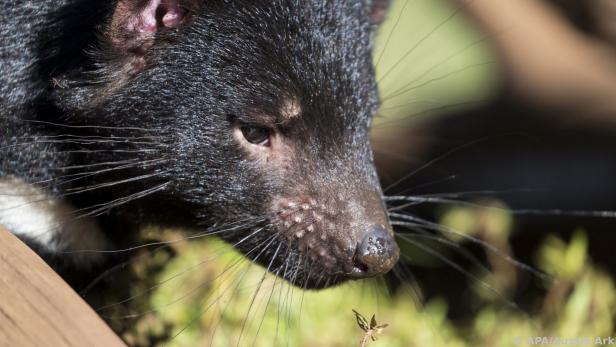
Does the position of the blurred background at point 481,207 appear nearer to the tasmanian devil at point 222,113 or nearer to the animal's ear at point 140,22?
the tasmanian devil at point 222,113

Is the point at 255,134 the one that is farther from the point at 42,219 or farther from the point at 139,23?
the point at 42,219

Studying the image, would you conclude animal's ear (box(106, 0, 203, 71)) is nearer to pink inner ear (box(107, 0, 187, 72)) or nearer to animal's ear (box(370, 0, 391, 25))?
pink inner ear (box(107, 0, 187, 72))

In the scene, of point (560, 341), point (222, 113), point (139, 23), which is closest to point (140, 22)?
point (139, 23)

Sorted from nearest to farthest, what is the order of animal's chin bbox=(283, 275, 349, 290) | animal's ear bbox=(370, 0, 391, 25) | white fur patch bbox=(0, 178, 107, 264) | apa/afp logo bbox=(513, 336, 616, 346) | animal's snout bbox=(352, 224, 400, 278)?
animal's snout bbox=(352, 224, 400, 278)
animal's chin bbox=(283, 275, 349, 290)
white fur patch bbox=(0, 178, 107, 264)
animal's ear bbox=(370, 0, 391, 25)
apa/afp logo bbox=(513, 336, 616, 346)

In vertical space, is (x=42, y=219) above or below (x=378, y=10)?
below

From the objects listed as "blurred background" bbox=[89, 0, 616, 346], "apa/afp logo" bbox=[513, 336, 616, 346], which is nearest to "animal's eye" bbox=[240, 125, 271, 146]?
"blurred background" bbox=[89, 0, 616, 346]

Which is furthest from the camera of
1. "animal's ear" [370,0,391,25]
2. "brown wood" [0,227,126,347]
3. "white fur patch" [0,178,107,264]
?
"animal's ear" [370,0,391,25]

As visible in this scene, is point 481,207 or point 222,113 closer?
point 222,113

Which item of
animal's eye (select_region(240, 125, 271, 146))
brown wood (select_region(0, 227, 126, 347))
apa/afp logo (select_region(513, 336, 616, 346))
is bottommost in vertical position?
apa/afp logo (select_region(513, 336, 616, 346))
